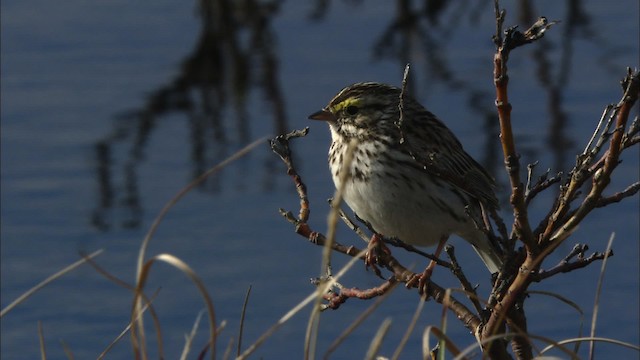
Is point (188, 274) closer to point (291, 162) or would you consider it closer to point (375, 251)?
point (291, 162)

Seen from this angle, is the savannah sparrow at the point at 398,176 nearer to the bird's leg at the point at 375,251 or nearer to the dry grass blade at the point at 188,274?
the bird's leg at the point at 375,251

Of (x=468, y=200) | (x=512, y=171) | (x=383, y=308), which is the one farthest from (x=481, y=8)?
(x=512, y=171)

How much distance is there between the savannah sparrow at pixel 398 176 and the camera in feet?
22.0

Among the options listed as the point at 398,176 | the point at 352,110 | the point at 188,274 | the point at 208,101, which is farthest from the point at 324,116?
the point at 208,101

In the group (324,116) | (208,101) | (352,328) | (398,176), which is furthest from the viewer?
(208,101)

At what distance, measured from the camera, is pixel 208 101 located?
10492 millimetres

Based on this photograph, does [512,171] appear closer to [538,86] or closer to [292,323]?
[292,323]

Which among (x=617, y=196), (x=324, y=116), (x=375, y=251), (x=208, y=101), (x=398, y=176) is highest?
(x=617, y=196)

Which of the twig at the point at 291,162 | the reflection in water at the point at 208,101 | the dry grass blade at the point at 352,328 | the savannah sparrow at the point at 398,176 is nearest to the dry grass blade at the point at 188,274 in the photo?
the dry grass blade at the point at 352,328

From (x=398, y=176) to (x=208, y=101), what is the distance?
3912 millimetres

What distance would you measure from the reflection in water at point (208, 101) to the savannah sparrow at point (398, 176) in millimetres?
2437

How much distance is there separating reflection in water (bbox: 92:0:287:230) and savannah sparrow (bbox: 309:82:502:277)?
244 cm

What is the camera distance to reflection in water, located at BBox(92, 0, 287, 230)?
31.6 feet

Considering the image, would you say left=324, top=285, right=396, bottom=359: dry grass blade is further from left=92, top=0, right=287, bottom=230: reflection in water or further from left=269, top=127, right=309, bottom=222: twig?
left=92, top=0, right=287, bottom=230: reflection in water
